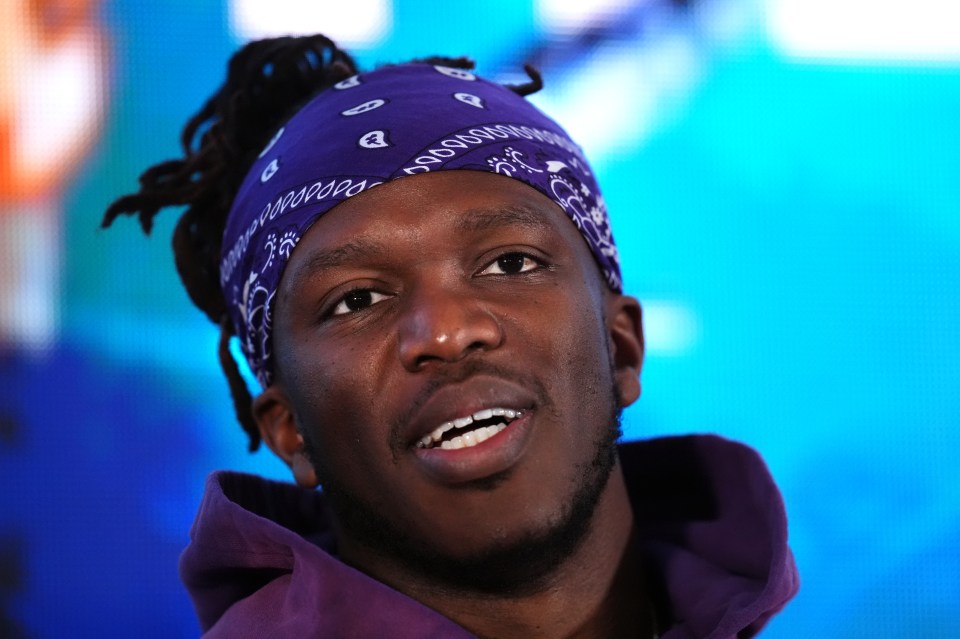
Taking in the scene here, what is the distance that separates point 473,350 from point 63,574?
57.1 inches

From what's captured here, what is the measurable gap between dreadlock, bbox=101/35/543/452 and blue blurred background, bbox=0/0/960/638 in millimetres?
581

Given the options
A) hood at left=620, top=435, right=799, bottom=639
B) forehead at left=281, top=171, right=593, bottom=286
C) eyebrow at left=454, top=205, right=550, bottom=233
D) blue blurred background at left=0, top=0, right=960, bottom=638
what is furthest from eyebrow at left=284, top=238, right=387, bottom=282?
blue blurred background at left=0, top=0, right=960, bottom=638

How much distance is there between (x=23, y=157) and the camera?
2.38m

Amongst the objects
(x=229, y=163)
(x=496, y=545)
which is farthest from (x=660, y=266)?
(x=496, y=545)

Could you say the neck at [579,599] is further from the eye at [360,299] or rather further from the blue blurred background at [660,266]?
the blue blurred background at [660,266]

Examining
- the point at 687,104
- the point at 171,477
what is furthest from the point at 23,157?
the point at 687,104

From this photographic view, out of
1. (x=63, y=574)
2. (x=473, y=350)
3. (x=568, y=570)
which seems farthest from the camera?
(x=63, y=574)

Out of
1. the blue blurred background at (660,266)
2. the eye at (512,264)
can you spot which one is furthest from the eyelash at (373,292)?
the blue blurred background at (660,266)

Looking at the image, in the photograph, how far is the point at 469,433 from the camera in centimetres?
128

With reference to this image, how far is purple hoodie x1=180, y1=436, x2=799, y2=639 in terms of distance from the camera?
1292 millimetres

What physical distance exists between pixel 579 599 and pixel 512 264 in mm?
444

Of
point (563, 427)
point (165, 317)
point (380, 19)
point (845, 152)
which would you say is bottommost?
point (563, 427)

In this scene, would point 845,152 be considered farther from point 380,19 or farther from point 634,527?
point 634,527

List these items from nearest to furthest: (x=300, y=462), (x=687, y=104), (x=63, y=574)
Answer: (x=300, y=462) → (x=63, y=574) → (x=687, y=104)
